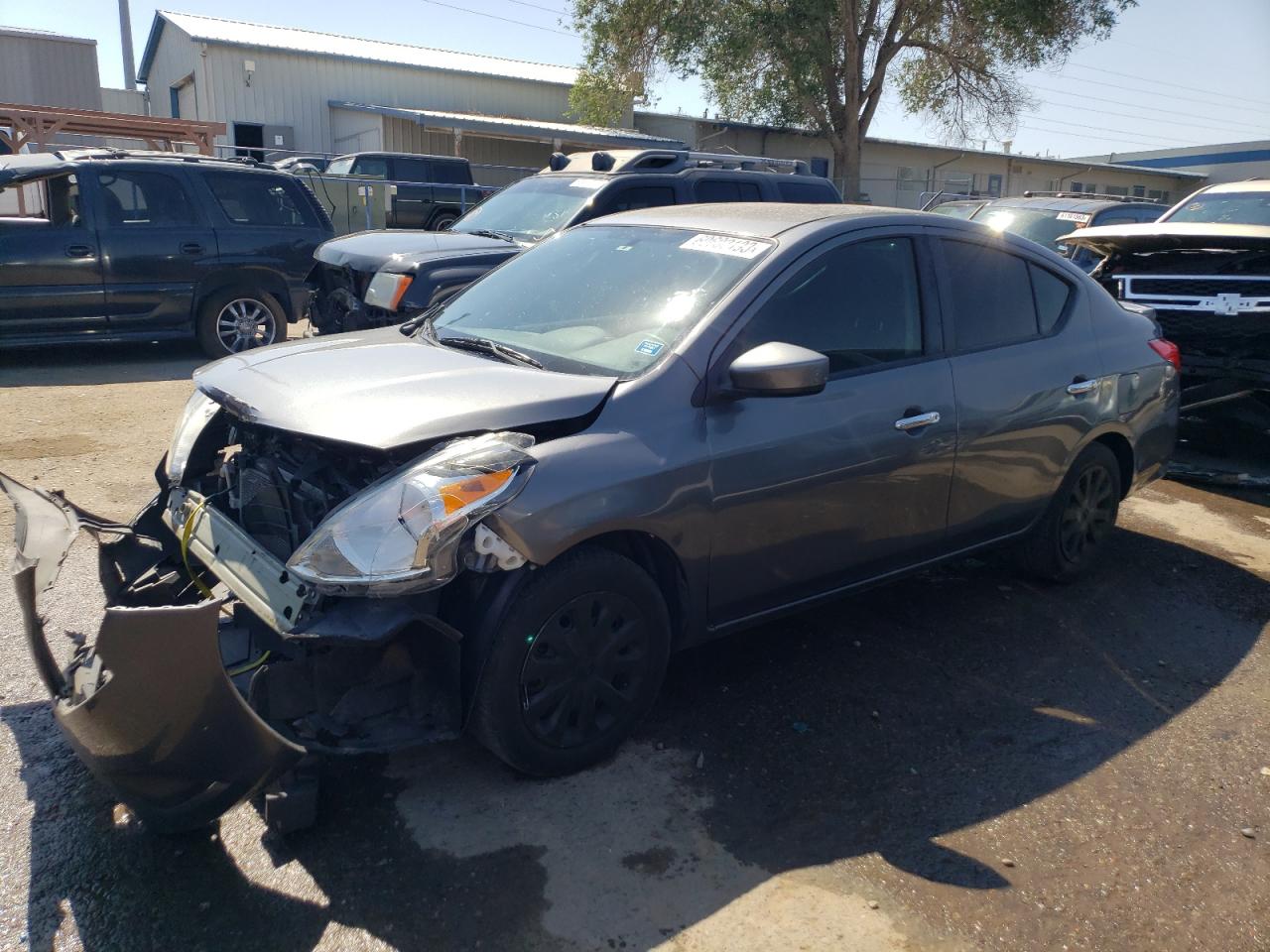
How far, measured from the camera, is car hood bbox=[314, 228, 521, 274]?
23.9 feet

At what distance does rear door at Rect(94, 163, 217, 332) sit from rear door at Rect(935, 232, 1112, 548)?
301 inches

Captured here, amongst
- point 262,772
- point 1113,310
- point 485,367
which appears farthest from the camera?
point 1113,310

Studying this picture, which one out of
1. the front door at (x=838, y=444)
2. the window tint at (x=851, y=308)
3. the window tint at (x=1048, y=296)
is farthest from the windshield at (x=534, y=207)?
the front door at (x=838, y=444)

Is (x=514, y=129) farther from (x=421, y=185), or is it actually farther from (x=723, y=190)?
(x=723, y=190)

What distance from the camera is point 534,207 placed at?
336 inches

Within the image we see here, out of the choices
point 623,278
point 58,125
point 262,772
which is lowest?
point 262,772

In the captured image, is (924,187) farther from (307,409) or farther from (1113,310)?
(307,409)

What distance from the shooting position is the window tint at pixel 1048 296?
456cm

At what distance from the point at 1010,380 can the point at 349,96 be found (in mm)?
29803

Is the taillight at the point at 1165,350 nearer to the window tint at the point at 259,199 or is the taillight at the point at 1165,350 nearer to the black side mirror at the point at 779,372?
the black side mirror at the point at 779,372

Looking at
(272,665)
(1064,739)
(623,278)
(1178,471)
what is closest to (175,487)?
(272,665)

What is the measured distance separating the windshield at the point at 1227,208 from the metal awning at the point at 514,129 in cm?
1917

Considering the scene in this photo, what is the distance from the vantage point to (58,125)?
18609mm

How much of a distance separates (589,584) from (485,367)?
0.88m
